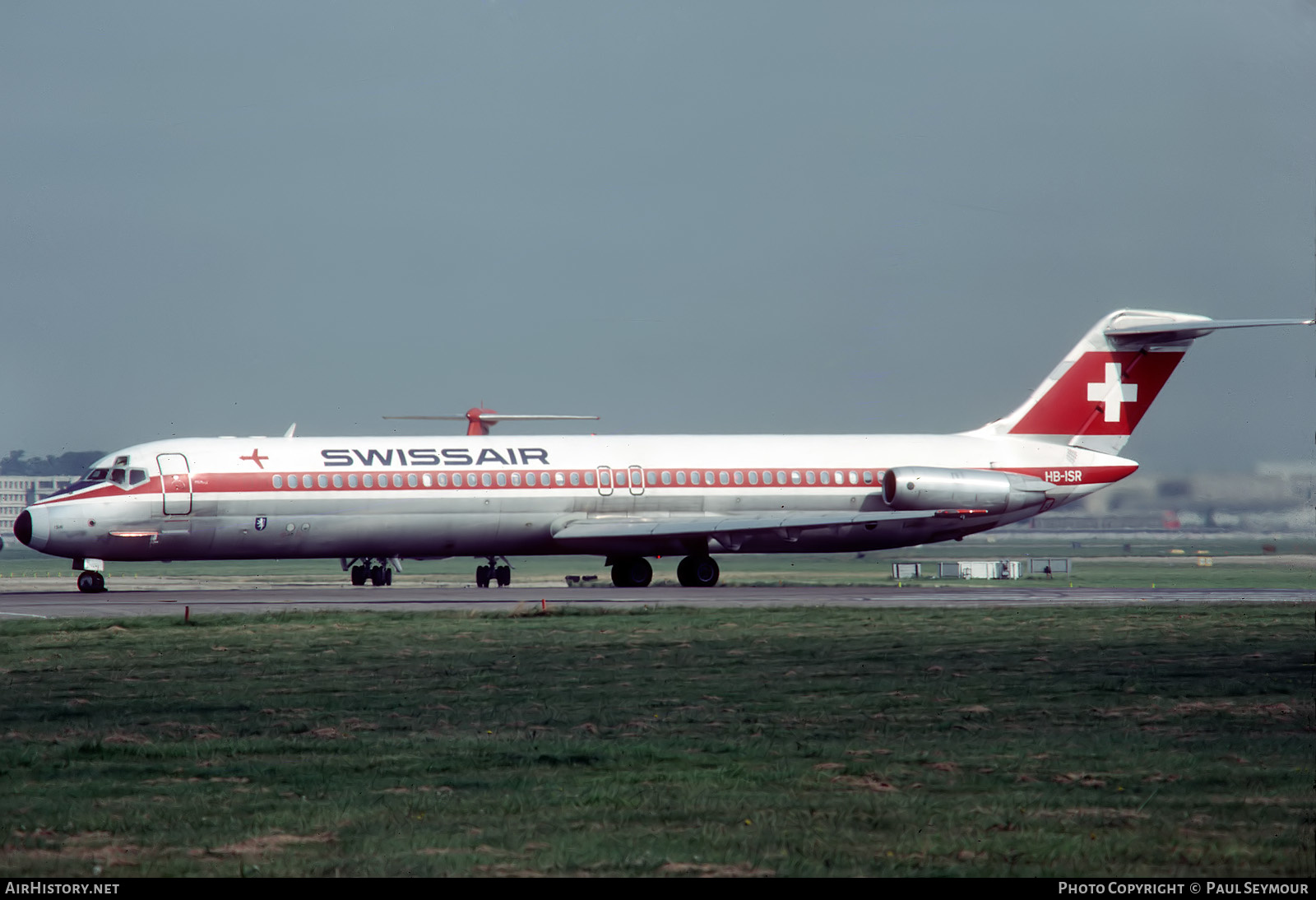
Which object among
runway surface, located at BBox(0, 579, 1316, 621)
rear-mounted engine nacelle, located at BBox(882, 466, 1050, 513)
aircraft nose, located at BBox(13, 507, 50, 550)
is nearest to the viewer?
runway surface, located at BBox(0, 579, 1316, 621)

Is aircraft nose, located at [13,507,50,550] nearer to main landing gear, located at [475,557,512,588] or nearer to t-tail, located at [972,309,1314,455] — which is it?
main landing gear, located at [475,557,512,588]

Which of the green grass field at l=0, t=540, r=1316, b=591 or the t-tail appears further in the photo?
the green grass field at l=0, t=540, r=1316, b=591

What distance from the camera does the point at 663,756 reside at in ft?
43.2

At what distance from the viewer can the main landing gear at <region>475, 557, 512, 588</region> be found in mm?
49750

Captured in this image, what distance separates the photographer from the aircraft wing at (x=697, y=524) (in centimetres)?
4394

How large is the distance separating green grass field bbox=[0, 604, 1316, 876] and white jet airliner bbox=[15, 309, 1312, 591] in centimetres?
1725

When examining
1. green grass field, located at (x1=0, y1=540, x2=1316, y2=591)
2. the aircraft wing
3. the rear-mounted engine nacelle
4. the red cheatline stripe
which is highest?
the red cheatline stripe

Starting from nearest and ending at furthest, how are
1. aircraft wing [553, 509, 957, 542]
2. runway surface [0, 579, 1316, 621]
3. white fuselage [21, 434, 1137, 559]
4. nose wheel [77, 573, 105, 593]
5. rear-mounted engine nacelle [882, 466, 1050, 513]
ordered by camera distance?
runway surface [0, 579, 1316, 621]
white fuselage [21, 434, 1137, 559]
nose wheel [77, 573, 105, 593]
aircraft wing [553, 509, 957, 542]
rear-mounted engine nacelle [882, 466, 1050, 513]

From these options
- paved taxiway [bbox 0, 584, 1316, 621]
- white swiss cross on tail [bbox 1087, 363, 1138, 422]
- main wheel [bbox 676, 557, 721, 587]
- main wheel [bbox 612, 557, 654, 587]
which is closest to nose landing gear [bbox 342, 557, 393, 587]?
paved taxiway [bbox 0, 584, 1316, 621]

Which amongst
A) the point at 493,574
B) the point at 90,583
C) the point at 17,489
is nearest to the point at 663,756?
the point at 90,583

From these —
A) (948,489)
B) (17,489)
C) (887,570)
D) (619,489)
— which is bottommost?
(887,570)

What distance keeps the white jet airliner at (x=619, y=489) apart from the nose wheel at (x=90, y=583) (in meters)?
0.06

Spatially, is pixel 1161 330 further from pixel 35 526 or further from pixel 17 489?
pixel 17 489

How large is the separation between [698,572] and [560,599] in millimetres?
9386
